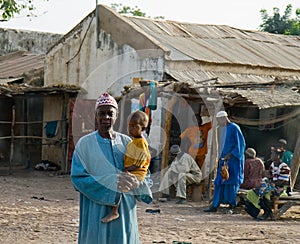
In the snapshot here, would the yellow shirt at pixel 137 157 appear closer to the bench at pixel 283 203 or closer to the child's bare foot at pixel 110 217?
the child's bare foot at pixel 110 217

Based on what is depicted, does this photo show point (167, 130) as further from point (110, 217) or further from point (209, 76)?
point (110, 217)

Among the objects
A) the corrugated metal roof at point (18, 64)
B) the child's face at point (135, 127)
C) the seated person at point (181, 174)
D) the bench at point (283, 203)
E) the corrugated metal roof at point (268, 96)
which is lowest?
the bench at point (283, 203)

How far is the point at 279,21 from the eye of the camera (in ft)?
95.6

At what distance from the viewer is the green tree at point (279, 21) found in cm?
2854

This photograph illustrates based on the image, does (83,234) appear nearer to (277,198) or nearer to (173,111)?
(277,198)

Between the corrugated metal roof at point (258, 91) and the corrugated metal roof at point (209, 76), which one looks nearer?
the corrugated metal roof at point (258, 91)

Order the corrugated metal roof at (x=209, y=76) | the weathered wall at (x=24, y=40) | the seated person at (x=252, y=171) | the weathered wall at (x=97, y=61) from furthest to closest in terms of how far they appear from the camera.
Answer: the weathered wall at (x=24, y=40) → the weathered wall at (x=97, y=61) → the corrugated metal roof at (x=209, y=76) → the seated person at (x=252, y=171)

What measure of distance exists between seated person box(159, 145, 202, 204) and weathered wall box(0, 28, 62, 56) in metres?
12.7

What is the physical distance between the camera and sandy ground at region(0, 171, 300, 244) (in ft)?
26.6

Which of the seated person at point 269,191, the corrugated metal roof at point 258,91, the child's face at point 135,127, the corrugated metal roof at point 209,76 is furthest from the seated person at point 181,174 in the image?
the child's face at point 135,127

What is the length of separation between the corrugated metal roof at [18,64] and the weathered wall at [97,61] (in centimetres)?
125

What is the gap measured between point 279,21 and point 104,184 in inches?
1030

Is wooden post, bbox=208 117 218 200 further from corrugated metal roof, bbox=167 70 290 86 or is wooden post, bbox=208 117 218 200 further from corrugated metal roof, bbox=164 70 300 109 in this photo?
corrugated metal roof, bbox=167 70 290 86

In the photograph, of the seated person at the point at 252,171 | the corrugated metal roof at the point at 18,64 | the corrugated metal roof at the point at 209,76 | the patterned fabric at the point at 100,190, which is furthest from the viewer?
the corrugated metal roof at the point at 18,64
